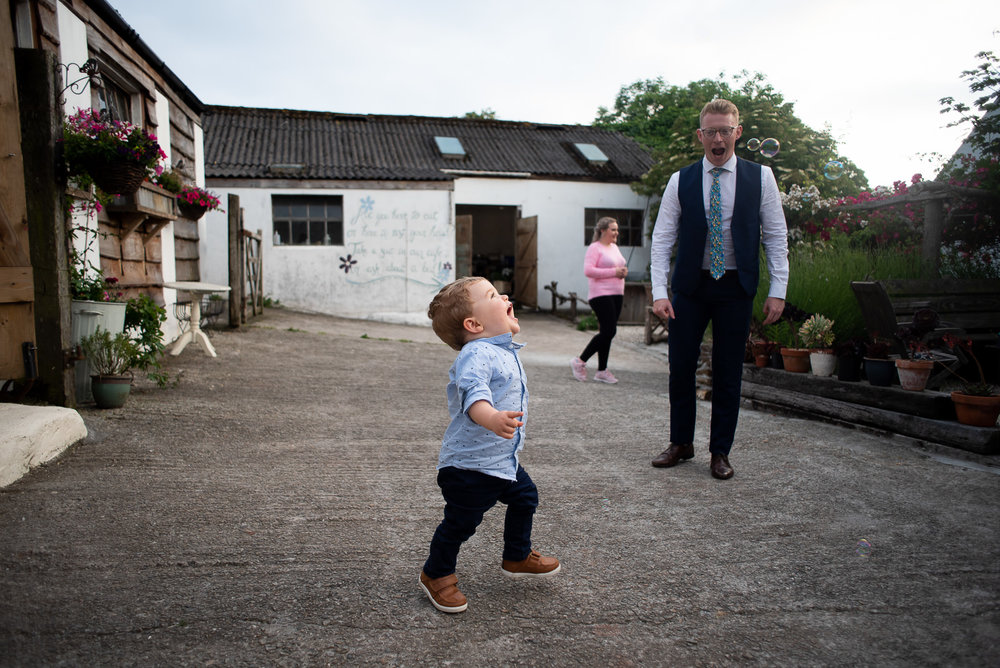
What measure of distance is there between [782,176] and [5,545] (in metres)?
12.4

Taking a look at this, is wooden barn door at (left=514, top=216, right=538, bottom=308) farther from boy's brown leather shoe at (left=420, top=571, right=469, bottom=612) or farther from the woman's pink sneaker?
boy's brown leather shoe at (left=420, top=571, right=469, bottom=612)

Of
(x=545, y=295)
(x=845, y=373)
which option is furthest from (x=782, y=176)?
(x=845, y=373)

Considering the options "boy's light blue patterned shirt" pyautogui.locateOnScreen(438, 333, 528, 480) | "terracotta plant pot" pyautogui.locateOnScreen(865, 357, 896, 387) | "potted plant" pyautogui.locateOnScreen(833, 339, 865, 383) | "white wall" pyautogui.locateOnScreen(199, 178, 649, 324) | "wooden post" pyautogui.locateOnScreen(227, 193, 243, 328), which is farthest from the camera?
"white wall" pyautogui.locateOnScreen(199, 178, 649, 324)

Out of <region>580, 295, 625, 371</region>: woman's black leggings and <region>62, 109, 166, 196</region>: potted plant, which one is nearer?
Answer: <region>62, 109, 166, 196</region>: potted plant

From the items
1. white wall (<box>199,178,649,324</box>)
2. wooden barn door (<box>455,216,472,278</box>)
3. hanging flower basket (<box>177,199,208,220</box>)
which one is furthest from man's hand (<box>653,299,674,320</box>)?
wooden barn door (<box>455,216,472,278</box>)

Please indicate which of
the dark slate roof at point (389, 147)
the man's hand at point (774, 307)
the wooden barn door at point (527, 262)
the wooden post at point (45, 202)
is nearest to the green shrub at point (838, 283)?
the man's hand at point (774, 307)

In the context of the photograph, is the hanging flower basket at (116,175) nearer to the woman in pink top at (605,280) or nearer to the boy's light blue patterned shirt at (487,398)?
the boy's light blue patterned shirt at (487,398)

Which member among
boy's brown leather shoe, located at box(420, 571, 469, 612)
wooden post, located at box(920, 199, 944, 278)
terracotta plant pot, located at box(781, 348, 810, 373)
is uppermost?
wooden post, located at box(920, 199, 944, 278)

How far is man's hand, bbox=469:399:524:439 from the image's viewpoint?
1.96 m

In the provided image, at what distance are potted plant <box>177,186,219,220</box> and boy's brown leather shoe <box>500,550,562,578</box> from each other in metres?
6.51

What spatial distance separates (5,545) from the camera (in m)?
2.54

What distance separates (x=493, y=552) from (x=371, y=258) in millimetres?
11868

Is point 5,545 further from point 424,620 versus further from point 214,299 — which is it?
point 214,299

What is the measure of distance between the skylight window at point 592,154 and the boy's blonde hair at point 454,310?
1586 cm
